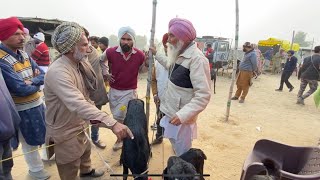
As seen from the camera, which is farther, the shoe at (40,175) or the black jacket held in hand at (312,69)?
the black jacket held in hand at (312,69)

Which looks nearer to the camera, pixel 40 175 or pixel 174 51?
pixel 174 51

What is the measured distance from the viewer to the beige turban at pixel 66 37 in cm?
249

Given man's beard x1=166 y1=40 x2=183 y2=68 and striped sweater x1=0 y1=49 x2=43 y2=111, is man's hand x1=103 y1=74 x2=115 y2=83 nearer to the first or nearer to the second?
striped sweater x1=0 y1=49 x2=43 y2=111

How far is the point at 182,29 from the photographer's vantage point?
2818 millimetres

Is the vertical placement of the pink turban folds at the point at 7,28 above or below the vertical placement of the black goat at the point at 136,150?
above

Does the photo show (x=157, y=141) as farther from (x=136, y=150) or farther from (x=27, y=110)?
(x=27, y=110)

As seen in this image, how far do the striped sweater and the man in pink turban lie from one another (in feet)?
5.36

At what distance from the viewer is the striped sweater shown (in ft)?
9.54

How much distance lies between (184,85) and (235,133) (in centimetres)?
344

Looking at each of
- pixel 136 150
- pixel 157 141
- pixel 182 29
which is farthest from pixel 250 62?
pixel 136 150

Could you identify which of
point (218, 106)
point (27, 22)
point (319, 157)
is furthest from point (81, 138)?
point (27, 22)

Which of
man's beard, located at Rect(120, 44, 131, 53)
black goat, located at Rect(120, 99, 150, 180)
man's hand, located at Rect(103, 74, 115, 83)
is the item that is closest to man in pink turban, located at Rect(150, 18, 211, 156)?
black goat, located at Rect(120, 99, 150, 180)

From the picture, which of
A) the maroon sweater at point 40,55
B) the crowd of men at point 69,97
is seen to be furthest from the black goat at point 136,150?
the maroon sweater at point 40,55

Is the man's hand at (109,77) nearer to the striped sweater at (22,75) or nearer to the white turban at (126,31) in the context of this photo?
the white turban at (126,31)
